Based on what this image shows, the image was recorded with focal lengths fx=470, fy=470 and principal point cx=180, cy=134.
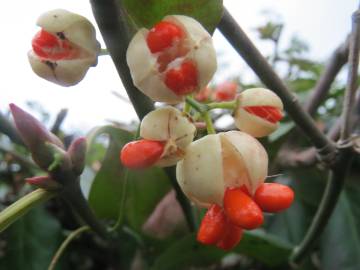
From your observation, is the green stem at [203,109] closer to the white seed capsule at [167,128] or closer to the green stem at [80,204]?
the white seed capsule at [167,128]

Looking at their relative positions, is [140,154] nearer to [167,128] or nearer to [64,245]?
[167,128]

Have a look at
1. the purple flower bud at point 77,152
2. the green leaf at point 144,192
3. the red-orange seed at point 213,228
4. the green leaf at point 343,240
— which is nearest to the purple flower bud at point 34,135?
the purple flower bud at point 77,152

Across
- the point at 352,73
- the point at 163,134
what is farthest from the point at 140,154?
the point at 352,73

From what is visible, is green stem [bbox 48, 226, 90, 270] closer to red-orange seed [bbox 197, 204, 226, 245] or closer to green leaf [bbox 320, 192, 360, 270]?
red-orange seed [bbox 197, 204, 226, 245]

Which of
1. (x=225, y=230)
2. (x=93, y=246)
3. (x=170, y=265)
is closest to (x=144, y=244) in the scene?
(x=170, y=265)

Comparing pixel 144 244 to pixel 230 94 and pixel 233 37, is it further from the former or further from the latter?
pixel 233 37

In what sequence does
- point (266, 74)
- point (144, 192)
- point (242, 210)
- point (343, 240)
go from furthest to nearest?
1. point (343, 240)
2. point (144, 192)
3. point (266, 74)
4. point (242, 210)
